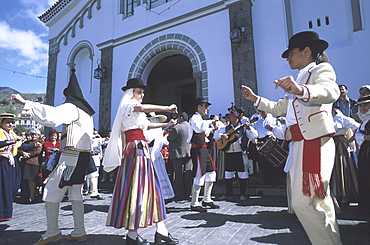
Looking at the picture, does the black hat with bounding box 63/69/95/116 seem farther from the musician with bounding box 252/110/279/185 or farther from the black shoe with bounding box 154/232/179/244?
the musician with bounding box 252/110/279/185

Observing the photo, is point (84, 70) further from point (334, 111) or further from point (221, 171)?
point (334, 111)

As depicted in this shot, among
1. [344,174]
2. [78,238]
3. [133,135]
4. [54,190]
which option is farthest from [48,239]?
[344,174]

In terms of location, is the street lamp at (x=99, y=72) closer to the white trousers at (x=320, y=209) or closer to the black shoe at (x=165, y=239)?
the black shoe at (x=165, y=239)

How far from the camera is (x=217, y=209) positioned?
4422 millimetres

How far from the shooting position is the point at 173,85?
1571cm

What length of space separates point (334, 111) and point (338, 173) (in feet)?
3.32

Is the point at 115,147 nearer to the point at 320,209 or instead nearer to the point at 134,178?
the point at 134,178

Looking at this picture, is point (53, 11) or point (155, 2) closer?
point (155, 2)

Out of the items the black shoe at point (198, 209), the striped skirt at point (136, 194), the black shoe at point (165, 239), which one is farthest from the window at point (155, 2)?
the black shoe at point (165, 239)

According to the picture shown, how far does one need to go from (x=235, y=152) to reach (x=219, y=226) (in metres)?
2.19

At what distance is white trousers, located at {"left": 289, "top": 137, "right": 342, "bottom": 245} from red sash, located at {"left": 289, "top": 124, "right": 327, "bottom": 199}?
1.2 inches

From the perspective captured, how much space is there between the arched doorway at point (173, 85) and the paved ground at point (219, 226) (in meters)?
9.90

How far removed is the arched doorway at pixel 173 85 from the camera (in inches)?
549

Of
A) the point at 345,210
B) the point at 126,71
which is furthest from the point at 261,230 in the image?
the point at 126,71
